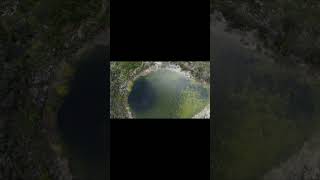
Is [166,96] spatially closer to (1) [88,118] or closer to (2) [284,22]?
(1) [88,118]

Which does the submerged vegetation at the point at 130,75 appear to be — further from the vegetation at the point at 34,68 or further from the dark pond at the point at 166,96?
the vegetation at the point at 34,68

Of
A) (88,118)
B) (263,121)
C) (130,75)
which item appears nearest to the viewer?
(263,121)

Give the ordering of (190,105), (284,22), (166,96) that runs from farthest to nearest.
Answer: (166,96)
(190,105)
(284,22)

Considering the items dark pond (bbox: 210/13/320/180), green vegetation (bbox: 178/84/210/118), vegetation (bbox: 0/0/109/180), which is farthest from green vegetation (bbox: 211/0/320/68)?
vegetation (bbox: 0/0/109/180)

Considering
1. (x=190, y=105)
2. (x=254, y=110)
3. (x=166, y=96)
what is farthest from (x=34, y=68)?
(x=254, y=110)

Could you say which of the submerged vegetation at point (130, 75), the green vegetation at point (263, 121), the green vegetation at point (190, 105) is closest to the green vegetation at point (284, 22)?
the green vegetation at point (263, 121)

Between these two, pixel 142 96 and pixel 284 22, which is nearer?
pixel 284 22

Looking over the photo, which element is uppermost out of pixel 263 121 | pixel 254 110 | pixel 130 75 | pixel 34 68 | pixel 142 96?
pixel 34 68
